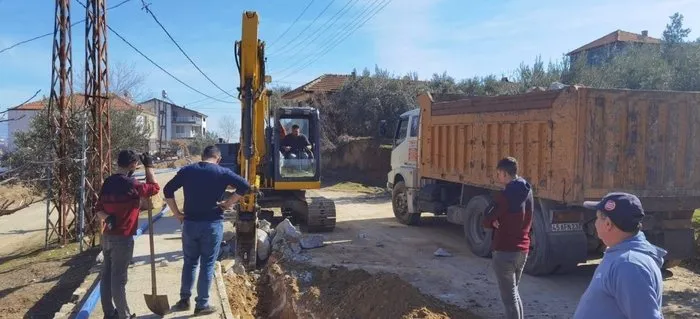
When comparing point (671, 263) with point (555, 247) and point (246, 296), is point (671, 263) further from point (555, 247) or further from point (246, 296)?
point (246, 296)

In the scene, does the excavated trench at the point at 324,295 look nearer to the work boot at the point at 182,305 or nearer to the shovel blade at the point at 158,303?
the work boot at the point at 182,305

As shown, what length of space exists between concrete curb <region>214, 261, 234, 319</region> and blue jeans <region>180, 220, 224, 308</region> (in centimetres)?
27

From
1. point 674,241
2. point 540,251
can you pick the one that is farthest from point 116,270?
point 674,241

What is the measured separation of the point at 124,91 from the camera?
3925 centimetres

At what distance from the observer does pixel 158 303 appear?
18.4ft

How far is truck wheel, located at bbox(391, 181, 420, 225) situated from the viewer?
12.6 meters

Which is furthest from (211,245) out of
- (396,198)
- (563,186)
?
(396,198)

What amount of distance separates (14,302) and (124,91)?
113 feet

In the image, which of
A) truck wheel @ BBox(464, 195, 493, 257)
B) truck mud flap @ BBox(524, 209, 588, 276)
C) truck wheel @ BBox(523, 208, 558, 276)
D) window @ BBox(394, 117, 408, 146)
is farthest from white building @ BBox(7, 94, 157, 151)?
truck wheel @ BBox(464, 195, 493, 257)

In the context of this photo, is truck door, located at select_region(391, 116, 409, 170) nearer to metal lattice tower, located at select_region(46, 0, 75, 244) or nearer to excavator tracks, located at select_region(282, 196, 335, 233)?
excavator tracks, located at select_region(282, 196, 335, 233)

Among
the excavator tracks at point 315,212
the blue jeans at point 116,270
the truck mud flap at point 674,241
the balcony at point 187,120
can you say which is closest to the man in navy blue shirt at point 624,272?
the blue jeans at point 116,270

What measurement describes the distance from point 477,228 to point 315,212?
3281mm

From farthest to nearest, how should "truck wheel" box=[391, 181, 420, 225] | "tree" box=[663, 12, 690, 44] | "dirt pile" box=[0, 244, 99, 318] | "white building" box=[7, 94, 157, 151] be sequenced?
"tree" box=[663, 12, 690, 44] < "truck wheel" box=[391, 181, 420, 225] < "dirt pile" box=[0, 244, 99, 318] < "white building" box=[7, 94, 157, 151]

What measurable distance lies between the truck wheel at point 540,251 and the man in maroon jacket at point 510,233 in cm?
268
